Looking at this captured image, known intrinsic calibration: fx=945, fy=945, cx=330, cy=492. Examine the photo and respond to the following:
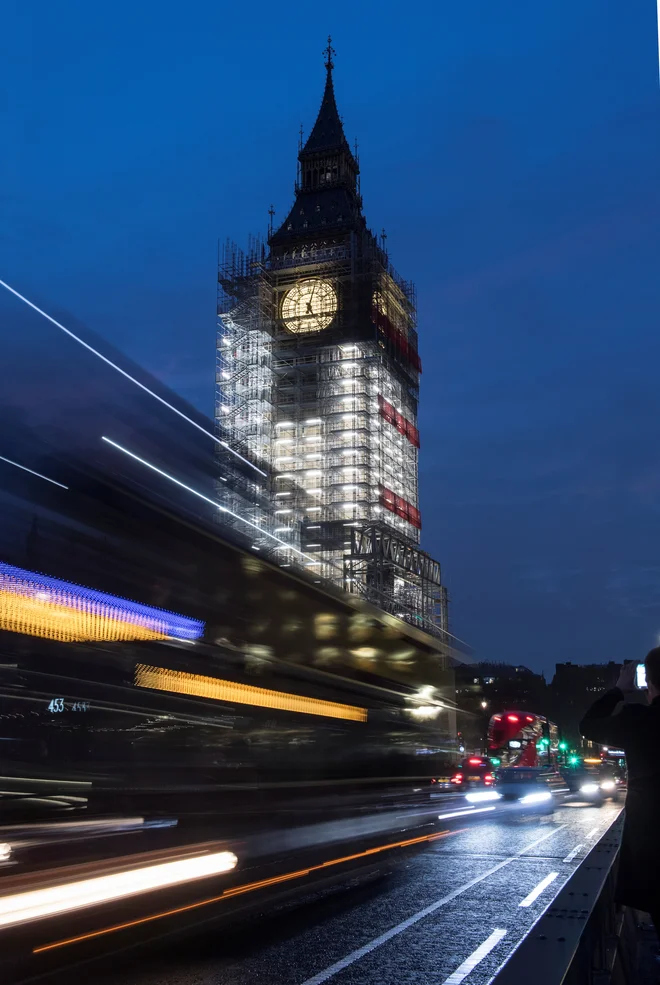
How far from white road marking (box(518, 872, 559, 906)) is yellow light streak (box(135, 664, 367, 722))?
3155 mm

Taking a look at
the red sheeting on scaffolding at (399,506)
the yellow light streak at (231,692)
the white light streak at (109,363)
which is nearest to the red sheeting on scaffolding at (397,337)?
the red sheeting on scaffolding at (399,506)

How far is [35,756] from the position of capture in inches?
263

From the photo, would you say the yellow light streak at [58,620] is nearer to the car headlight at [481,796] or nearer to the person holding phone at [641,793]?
the person holding phone at [641,793]

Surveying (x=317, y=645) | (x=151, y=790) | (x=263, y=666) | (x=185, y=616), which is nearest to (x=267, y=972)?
(x=151, y=790)

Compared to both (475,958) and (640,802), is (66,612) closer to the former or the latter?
(475,958)

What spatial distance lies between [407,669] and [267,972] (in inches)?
353

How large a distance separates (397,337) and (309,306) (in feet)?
29.2

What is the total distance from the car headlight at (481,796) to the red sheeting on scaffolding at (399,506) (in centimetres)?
5087

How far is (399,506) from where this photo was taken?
283 ft

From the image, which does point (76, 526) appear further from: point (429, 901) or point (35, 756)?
point (429, 901)

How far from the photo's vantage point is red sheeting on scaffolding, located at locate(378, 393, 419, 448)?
85938 mm

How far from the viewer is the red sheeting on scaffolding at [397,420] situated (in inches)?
3383

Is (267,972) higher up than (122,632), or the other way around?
(122,632)

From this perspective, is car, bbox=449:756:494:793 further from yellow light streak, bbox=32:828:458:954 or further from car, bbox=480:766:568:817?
yellow light streak, bbox=32:828:458:954
